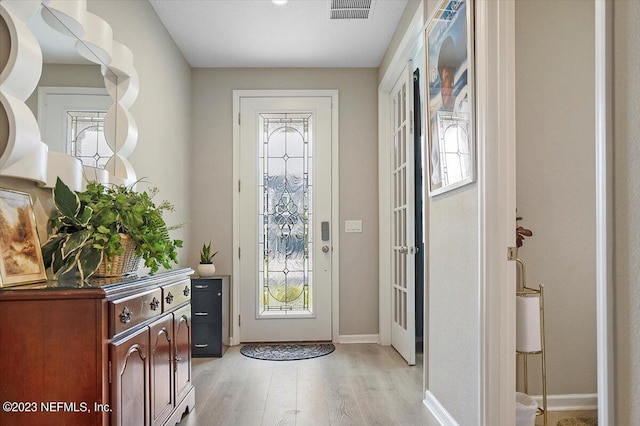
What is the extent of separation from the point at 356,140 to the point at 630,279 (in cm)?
389

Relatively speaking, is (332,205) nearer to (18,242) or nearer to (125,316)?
(125,316)

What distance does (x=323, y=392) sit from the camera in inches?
129

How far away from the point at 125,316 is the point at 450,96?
5.91 ft

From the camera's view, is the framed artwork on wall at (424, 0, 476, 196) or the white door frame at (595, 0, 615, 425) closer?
the white door frame at (595, 0, 615, 425)

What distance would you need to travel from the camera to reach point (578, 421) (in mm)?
2742

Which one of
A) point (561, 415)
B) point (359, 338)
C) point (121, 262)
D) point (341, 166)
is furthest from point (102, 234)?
point (359, 338)

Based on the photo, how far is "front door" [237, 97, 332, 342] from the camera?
4828 mm

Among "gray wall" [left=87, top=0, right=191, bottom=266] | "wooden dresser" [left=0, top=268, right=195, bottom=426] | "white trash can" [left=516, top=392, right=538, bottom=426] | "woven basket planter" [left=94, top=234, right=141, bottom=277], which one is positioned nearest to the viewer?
"wooden dresser" [left=0, top=268, right=195, bottom=426]

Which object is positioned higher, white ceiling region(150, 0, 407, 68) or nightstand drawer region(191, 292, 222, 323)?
white ceiling region(150, 0, 407, 68)

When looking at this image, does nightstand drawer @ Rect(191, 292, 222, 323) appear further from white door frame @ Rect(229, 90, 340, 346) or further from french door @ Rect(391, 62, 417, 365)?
french door @ Rect(391, 62, 417, 365)

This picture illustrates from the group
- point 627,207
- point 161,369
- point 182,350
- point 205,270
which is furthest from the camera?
point 205,270

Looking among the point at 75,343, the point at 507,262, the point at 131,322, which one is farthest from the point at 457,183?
the point at 75,343

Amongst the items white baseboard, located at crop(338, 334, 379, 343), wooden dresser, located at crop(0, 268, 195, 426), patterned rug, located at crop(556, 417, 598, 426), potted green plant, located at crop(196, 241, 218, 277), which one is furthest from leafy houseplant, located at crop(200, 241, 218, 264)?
patterned rug, located at crop(556, 417, 598, 426)

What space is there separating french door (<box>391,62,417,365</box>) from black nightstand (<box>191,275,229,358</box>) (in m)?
1.55
